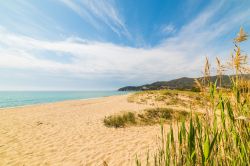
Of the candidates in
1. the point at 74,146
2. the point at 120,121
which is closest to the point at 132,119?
the point at 120,121

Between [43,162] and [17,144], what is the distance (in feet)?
8.05

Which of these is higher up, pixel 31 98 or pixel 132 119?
pixel 31 98

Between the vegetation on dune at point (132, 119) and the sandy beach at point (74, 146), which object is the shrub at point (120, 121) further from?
the sandy beach at point (74, 146)

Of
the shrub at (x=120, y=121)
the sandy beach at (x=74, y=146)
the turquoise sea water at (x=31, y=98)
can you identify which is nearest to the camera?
the sandy beach at (x=74, y=146)

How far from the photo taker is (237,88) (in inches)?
68.4

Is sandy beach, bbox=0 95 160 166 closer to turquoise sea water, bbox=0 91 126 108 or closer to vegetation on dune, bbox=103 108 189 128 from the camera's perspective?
vegetation on dune, bbox=103 108 189 128

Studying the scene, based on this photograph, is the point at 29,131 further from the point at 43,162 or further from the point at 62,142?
the point at 43,162

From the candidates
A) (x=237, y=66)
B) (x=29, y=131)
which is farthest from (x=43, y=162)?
(x=237, y=66)

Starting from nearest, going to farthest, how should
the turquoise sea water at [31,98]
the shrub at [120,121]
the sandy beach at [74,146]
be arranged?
1. the sandy beach at [74,146]
2. the shrub at [120,121]
3. the turquoise sea water at [31,98]

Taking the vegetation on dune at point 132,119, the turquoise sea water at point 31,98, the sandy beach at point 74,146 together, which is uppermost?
the turquoise sea water at point 31,98

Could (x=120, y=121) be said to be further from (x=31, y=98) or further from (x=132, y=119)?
(x=31, y=98)

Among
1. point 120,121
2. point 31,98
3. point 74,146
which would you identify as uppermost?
point 31,98

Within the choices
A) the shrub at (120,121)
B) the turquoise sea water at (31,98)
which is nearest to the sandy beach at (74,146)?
the shrub at (120,121)

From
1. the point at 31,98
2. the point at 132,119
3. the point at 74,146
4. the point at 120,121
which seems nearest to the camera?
the point at 74,146
